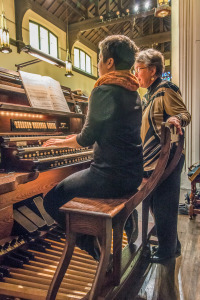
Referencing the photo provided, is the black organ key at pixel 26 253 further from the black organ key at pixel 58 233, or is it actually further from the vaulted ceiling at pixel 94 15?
the vaulted ceiling at pixel 94 15

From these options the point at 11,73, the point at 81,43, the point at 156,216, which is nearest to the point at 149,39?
the point at 81,43

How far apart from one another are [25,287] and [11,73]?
2.07m

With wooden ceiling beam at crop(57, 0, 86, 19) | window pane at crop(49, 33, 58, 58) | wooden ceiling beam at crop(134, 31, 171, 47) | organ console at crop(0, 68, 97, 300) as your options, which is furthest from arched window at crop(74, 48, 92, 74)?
organ console at crop(0, 68, 97, 300)

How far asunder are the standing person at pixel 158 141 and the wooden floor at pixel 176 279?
106 millimetres

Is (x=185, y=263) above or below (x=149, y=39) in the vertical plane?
below

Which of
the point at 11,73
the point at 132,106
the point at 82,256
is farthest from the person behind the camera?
the point at 11,73

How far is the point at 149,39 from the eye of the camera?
13.4 meters

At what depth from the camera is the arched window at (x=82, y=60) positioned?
38.0ft

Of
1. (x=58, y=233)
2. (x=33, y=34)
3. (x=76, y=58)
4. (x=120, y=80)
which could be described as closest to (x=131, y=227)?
(x=58, y=233)

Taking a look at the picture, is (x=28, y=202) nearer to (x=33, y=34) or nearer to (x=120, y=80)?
(x=120, y=80)

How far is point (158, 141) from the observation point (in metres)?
2.04

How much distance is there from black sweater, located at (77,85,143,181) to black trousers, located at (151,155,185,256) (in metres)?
0.68

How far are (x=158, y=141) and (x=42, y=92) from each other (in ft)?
4.93

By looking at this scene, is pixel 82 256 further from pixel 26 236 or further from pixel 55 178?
pixel 55 178
